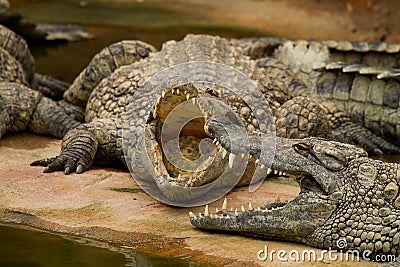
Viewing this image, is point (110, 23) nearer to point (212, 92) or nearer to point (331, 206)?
point (212, 92)

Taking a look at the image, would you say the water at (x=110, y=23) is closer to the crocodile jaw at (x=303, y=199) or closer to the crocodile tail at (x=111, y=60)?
the crocodile tail at (x=111, y=60)

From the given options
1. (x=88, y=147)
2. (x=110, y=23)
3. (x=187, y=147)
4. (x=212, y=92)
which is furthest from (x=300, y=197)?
(x=110, y=23)

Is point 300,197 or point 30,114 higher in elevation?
point 30,114

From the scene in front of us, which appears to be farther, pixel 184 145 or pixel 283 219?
pixel 184 145

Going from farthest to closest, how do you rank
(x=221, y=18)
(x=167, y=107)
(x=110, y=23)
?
(x=221, y=18)
(x=110, y=23)
(x=167, y=107)

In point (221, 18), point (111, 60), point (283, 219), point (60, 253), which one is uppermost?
point (221, 18)

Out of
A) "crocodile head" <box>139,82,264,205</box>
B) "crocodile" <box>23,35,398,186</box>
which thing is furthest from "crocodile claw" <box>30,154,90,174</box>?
"crocodile head" <box>139,82,264,205</box>

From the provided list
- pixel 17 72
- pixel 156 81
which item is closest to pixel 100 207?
pixel 156 81

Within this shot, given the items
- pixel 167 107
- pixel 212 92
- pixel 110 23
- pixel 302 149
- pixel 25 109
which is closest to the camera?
pixel 302 149
